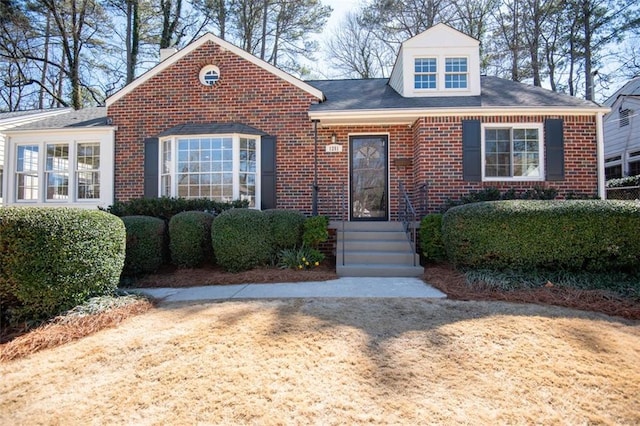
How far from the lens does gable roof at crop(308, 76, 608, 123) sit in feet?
26.3

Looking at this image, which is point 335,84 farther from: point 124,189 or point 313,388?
point 313,388

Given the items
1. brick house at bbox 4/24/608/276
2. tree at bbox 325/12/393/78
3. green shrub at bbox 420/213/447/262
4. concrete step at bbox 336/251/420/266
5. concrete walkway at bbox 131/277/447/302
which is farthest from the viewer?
tree at bbox 325/12/393/78

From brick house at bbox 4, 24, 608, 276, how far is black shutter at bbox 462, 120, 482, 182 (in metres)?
0.02

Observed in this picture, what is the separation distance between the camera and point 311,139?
28.8 ft

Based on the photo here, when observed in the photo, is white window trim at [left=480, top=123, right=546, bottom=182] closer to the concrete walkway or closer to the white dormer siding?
the white dormer siding

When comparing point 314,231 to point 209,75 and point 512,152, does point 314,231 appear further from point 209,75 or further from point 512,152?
point 209,75

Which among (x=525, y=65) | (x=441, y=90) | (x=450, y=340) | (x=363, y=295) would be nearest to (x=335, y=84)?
(x=441, y=90)

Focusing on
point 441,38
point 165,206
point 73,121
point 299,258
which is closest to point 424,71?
point 441,38

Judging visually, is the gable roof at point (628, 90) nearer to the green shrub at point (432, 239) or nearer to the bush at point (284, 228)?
the green shrub at point (432, 239)

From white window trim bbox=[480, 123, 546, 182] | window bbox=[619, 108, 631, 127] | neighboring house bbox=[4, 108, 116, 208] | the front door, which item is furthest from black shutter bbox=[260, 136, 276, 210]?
window bbox=[619, 108, 631, 127]

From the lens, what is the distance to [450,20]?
1850cm

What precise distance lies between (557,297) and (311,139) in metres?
6.04

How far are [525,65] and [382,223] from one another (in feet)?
54.0

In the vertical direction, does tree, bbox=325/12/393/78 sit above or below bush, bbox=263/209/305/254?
above
